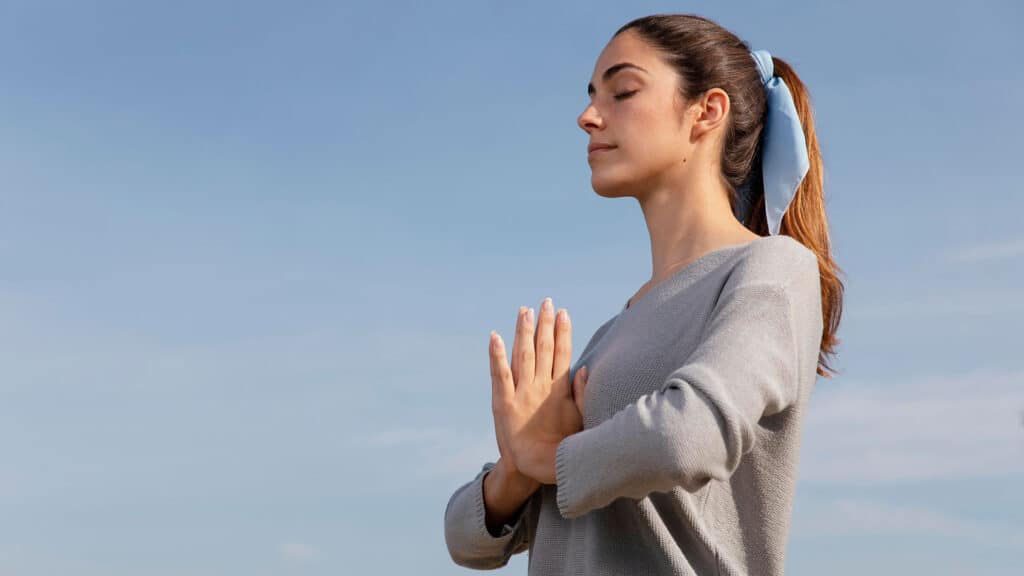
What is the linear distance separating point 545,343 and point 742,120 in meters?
1.00

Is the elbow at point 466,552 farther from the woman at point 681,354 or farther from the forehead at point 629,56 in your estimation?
the forehead at point 629,56

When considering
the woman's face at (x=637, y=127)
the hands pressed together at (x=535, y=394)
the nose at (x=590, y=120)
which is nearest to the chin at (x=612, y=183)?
the woman's face at (x=637, y=127)

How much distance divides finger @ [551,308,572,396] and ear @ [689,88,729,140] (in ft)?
2.31

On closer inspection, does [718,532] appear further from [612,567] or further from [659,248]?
[659,248]

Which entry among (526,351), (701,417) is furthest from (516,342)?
(701,417)

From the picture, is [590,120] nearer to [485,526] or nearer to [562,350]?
[562,350]

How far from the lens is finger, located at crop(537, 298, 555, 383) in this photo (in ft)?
11.4

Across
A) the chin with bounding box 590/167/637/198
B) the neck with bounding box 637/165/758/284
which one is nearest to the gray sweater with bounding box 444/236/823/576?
the neck with bounding box 637/165/758/284

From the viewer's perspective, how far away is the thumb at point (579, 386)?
3.43 meters

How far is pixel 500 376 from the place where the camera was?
11.3 ft

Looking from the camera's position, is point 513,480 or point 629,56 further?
point 629,56

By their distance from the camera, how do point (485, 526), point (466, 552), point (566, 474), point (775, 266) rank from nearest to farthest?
point (566, 474), point (775, 266), point (485, 526), point (466, 552)

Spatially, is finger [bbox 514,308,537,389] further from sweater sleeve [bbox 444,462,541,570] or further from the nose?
the nose

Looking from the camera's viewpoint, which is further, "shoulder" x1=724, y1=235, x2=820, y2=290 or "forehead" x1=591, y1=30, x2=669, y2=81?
"forehead" x1=591, y1=30, x2=669, y2=81
